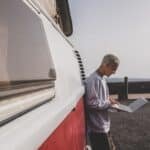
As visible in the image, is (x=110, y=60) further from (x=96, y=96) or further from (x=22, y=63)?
(x=22, y=63)

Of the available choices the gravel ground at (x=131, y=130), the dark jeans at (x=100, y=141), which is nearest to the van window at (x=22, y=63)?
the dark jeans at (x=100, y=141)

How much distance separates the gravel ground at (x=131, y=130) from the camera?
328 inches

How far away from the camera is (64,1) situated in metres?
5.53

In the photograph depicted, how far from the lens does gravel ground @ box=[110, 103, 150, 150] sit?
27.4 ft

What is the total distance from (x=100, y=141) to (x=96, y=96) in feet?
1.88

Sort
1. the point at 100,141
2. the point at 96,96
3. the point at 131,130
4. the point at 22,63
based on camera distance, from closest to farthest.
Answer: the point at 22,63
the point at 96,96
the point at 100,141
the point at 131,130

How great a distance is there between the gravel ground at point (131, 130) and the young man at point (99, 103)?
10.2 ft

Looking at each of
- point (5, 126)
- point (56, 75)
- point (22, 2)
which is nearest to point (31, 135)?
point (5, 126)

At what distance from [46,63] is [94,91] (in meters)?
2.64

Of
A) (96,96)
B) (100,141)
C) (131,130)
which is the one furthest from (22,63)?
(131,130)

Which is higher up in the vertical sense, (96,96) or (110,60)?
(110,60)

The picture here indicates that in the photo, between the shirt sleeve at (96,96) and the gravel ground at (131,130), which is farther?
the gravel ground at (131,130)

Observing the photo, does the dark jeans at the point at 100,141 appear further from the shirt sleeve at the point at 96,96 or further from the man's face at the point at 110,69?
the man's face at the point at 110,69

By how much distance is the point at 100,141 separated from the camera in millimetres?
4996
